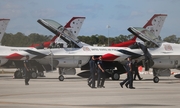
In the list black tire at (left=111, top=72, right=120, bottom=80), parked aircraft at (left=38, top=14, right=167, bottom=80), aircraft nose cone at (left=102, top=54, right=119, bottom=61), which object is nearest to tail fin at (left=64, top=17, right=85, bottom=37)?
parked aircraft at (left=38, top=14, right=167, bottom=80)

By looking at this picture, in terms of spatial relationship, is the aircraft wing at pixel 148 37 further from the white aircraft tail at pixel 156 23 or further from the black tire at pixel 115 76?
the white aircraft tail at pixel 156 23

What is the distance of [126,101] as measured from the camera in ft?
56.4

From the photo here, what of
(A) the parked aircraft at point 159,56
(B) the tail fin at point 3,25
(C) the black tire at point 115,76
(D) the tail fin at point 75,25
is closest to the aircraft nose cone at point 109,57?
(A) the parked aircraft at point 159,56

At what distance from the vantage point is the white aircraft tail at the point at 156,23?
47531 mm

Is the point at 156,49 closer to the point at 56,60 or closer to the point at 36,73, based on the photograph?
the point at 56,60

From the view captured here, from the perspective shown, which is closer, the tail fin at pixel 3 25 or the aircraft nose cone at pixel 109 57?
the aircraft nose cone at pixel 109 57

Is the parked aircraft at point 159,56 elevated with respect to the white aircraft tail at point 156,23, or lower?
lower

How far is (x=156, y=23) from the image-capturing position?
47.8 m

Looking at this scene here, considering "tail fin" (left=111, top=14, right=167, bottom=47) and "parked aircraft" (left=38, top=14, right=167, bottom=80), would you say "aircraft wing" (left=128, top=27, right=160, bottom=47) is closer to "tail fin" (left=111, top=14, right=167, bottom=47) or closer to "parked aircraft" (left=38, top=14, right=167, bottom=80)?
"parked aircraft" (left=38, top=14, right=167, bottom=80)

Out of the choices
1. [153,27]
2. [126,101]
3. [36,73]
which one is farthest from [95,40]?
[126,101]

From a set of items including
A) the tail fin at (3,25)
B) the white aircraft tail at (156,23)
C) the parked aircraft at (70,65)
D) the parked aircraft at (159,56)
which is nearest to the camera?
the parked aircraft at (159,56)

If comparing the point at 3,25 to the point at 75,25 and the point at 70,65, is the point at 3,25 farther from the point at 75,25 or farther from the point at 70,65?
the point at 70,65

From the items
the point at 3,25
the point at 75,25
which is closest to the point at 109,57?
the point at 3,25

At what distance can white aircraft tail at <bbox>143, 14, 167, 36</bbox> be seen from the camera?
47.5m
